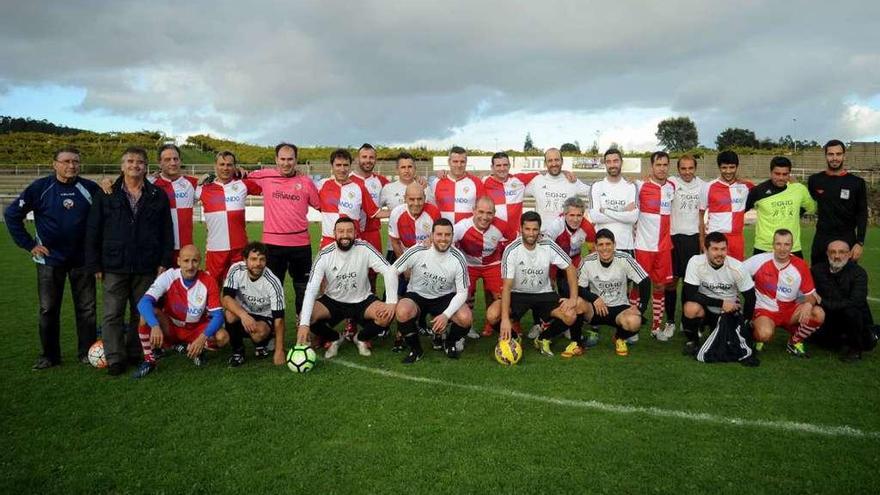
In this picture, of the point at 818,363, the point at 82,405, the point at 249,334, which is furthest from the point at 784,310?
the point at 82,405

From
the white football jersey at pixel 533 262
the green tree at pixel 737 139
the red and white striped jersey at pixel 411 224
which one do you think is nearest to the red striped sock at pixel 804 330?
the white football jersey at pixel 533 262

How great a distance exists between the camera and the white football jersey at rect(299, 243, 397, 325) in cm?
548

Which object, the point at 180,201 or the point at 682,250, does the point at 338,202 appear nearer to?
the point at 180,201

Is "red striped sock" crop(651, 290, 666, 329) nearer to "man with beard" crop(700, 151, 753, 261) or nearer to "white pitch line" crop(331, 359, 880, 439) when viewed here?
"man with beard" crop(700, 151, 753, 261)

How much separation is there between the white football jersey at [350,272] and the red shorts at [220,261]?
1.13 metres

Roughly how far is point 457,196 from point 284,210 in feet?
6.60

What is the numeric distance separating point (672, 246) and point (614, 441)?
3699 mm

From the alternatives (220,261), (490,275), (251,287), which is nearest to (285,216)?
(220,261)

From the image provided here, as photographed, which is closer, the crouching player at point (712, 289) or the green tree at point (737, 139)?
the crouching player at point (712, 289)

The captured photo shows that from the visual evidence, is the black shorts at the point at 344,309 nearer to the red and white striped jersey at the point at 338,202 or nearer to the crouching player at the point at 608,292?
the red and white striped jersey at the point at 338,202

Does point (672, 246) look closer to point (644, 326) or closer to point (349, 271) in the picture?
point (644, 326)

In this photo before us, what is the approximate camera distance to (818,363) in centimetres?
522

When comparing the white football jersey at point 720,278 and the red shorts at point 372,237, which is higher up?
the red shorts at point 372,237

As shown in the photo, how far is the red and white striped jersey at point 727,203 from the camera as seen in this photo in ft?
Answer: 21.1
